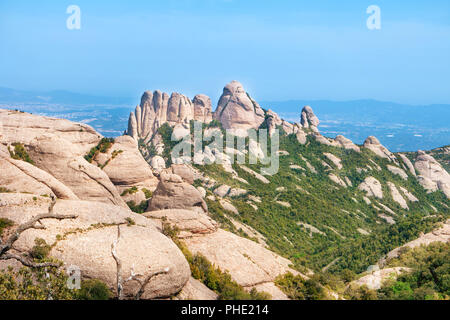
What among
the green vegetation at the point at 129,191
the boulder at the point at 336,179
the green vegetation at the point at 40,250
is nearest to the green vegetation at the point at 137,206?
the green vegetation at the point at 129,191

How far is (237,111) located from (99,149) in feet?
289

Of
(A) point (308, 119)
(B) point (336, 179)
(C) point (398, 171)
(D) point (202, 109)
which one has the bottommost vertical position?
(B) point (336, 179)

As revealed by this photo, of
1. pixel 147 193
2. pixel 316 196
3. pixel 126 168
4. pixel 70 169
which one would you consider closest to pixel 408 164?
pixel 316 196

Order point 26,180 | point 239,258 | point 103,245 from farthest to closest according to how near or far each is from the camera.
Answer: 1. point 26,180
2. point 239,258
3. point 103,245

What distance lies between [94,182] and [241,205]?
4375 centimetres

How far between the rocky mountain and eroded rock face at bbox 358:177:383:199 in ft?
1.19

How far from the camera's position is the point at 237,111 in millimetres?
133750

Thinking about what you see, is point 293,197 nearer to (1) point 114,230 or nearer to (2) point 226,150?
(2) point 226,150

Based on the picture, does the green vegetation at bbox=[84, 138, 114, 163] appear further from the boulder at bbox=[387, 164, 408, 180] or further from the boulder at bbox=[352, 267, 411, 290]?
the boulder at bbox=[387, 164, 408, 180]

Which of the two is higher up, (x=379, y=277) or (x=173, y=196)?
(x=173, y=196)

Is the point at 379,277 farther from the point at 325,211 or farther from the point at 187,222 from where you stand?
the point at 325,211

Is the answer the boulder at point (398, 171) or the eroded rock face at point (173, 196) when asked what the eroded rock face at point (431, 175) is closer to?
the boulder at point (398, 171)
